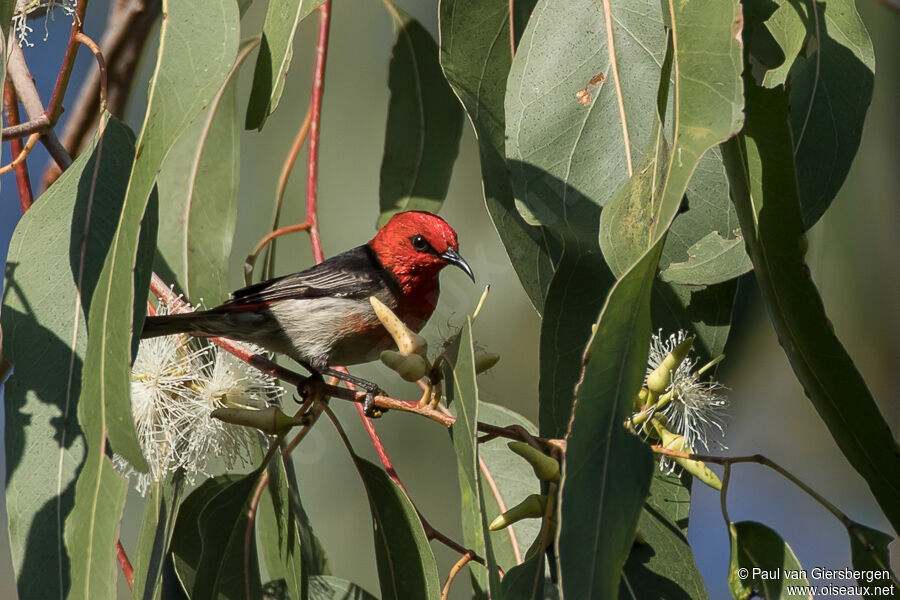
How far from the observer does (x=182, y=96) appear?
6.07 feet

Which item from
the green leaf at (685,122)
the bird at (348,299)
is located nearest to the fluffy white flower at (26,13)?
the bird at (348,299)

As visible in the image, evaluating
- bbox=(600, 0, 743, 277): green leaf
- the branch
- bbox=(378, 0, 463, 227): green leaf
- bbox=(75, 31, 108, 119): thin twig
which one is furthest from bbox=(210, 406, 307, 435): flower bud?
the branch

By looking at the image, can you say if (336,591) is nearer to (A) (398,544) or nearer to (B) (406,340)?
(A) (398,544)

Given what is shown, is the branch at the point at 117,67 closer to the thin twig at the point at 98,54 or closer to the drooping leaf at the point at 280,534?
the thin twig at the point at 98,54

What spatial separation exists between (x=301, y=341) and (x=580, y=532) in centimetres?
196

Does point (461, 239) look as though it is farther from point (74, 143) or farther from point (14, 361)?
point (14, 361)

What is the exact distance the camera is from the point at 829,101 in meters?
2.05

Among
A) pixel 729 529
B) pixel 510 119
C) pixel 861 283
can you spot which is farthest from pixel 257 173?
pixel 729 529

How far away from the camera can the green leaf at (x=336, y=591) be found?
2.52 meters

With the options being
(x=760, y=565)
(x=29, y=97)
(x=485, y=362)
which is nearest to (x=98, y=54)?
(x=29, y=97)

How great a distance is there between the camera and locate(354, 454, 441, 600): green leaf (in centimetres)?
222

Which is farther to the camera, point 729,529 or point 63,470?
point 63,470

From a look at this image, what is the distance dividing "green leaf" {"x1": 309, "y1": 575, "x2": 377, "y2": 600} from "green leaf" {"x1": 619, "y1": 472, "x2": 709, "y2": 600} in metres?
0.85

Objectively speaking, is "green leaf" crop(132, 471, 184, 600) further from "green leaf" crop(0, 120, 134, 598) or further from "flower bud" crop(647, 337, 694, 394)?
"flower bud" crop(647, 337, 694, 394)
